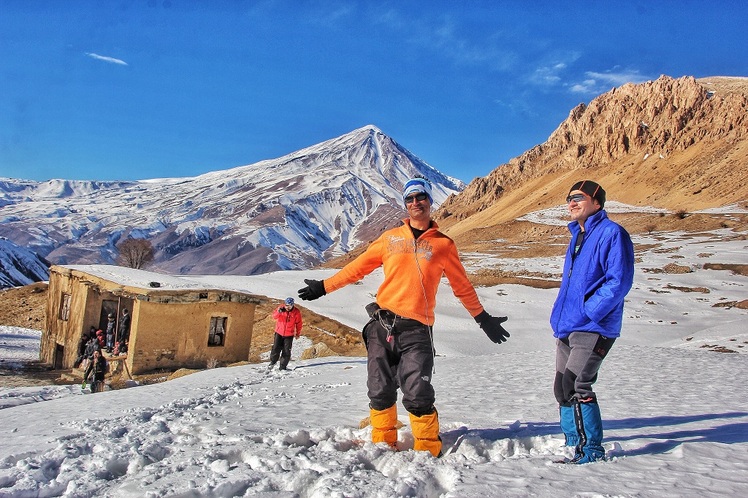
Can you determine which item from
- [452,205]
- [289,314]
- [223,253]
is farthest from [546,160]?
[289,314]

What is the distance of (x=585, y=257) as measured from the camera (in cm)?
362

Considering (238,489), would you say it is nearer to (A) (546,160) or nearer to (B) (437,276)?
(B) (437,276)

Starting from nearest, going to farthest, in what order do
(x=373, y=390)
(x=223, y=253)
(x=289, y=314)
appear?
(x=373, y=390) < (x=289, y=314) < (x=223, y=253)

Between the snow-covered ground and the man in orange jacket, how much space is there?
0.79 ft

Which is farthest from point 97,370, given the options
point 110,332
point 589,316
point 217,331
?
point 589,316

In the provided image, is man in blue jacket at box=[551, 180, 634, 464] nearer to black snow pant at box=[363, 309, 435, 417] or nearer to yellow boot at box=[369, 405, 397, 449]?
black snow pant at box=[363, 309, 435, 417]

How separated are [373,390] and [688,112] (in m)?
94.3

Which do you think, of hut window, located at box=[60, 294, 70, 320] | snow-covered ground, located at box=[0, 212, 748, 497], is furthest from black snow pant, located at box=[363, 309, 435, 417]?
hut window, located at box=[60, 294, 70, 320]

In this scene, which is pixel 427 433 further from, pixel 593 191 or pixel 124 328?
pixel 124 328

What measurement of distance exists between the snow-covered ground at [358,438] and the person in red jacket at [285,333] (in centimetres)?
66

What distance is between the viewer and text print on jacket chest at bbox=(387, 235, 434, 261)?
13.0 ft

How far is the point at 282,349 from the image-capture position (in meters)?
10.3

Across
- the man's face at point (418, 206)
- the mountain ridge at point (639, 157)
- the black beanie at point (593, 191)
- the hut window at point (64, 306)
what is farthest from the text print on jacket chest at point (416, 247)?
the mountain ridge at point (639, 157)

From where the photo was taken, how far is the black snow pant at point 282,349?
10.1 m
